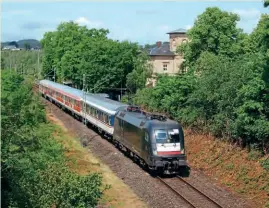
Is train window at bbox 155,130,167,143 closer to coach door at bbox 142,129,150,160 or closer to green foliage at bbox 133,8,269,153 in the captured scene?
coach door at bbox 142,129,150,160

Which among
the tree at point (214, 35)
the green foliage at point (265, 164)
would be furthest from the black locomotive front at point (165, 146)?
the tree at point (214, 35)

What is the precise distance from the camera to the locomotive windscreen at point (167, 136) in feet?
78.7

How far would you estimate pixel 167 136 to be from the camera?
24.1m

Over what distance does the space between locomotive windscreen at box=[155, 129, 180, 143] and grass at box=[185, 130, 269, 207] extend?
3020 mm

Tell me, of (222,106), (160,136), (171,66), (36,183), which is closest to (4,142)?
(36,183)

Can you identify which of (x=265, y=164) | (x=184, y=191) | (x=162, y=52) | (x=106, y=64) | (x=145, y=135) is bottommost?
(x=184, y=191)

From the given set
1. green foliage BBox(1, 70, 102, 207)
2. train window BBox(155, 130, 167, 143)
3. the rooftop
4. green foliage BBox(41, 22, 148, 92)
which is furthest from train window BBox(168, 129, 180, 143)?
the rooftop

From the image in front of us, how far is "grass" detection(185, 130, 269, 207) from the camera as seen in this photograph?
865 inches

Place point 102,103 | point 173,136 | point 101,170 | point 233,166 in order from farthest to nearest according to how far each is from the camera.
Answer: point 102,103, point 101,170, point 233,166, point 173,136

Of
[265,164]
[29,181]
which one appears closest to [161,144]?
[265,164]

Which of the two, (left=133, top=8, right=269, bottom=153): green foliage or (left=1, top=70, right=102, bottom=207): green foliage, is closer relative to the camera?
(left=1, top=70, right=102, bottom=207): green foliage

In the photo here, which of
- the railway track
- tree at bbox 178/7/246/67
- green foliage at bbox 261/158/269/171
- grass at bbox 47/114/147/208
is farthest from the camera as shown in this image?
tree at bbox 178/7/246/67

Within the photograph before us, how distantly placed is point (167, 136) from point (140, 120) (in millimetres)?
2604

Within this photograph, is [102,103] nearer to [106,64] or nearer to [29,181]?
[106,64]
